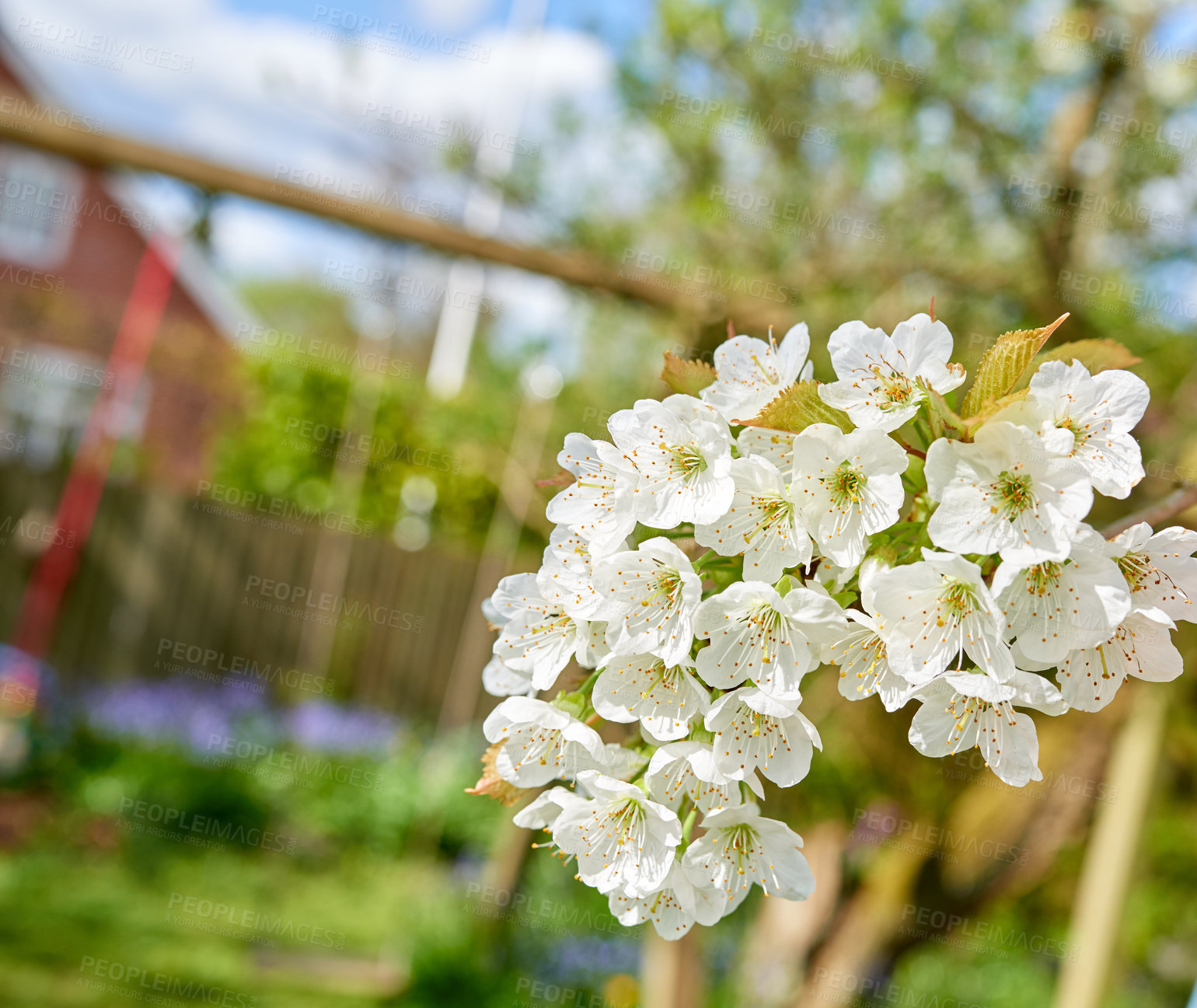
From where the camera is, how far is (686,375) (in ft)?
2.45

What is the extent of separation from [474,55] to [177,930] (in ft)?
12.6

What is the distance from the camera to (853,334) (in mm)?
669

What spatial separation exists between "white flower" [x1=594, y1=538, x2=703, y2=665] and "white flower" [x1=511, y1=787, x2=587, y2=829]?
13 cm

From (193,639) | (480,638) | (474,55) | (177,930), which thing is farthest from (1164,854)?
(193,639)

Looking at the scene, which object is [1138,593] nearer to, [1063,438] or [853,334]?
[1063,438]

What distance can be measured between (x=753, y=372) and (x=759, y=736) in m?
0.26

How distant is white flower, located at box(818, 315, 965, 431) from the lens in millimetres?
630

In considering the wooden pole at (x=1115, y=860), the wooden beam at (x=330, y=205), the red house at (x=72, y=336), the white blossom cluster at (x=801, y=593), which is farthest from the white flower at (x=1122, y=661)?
the red house at (x=72, y=336)

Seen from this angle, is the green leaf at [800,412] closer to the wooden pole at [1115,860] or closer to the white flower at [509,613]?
the white flower at [509,613]

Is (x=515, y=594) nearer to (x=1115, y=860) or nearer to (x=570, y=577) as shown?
(x=570, y=577)

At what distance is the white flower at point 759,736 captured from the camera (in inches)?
23.9

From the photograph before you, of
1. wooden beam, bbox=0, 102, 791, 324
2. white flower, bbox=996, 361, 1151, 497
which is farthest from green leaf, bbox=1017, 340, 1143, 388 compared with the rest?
wooden beam, bbox=0, 102, 791, 324

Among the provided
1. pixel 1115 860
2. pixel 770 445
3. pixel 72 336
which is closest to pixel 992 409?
pixel 770 445

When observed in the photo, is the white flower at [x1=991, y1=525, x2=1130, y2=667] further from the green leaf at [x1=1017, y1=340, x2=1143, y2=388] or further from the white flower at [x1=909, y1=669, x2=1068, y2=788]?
the green leaf at [x1=1017, y1=340, x2=1143, y2=388]
